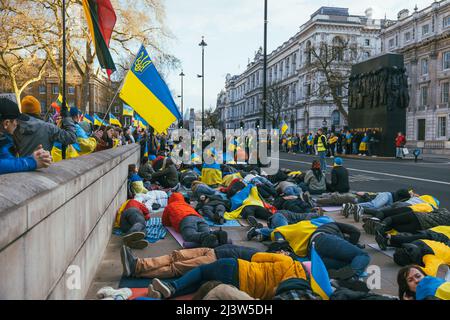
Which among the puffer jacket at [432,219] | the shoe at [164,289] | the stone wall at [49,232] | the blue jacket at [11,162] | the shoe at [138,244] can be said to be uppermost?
the blue jacket at [11,162]

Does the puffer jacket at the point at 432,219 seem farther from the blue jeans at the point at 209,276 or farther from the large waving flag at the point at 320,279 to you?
the blue jeans at the point at 209,276

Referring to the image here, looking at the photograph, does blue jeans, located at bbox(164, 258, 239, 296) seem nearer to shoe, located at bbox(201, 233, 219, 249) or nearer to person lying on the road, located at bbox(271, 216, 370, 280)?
person lying on the road, located at bbox(271, 216, 370, 280)

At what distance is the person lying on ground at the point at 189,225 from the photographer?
6086mm

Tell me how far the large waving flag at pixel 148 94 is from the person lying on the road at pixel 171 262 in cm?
491

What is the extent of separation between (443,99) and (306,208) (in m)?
54.6

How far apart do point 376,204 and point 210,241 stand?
4807 mm

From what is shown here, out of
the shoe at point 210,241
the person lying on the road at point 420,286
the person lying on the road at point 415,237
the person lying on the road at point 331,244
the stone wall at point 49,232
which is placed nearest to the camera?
the stone wall at point 49,232

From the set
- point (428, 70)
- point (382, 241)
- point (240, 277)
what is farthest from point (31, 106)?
point (428, 70)

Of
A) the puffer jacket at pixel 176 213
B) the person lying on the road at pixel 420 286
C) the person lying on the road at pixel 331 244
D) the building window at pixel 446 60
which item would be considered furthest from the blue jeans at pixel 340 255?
the building window at pixel 446 60

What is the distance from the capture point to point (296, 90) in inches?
3580

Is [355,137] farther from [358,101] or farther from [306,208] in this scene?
[306,208]

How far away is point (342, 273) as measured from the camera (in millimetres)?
4945

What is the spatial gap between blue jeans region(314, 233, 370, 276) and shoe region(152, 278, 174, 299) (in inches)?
80.5

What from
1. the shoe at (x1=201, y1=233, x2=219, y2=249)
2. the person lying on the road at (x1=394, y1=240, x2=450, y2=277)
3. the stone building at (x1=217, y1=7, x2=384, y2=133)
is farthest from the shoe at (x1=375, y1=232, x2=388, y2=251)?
the stone building at (x1=217, y1=7, x2=384, y2=133)
